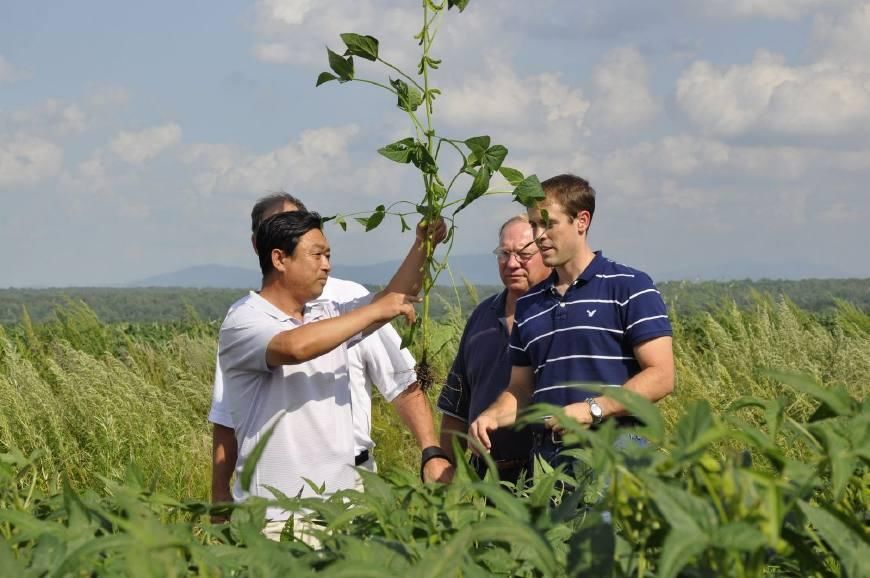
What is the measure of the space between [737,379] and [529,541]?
22.5ft

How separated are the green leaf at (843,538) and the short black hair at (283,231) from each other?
3132 millimetres

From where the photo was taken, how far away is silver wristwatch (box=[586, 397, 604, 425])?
3832 mm

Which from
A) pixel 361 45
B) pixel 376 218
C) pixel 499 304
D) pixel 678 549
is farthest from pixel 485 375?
pixel 678 549

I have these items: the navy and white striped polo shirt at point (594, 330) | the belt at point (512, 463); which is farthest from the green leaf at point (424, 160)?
the belt at point (512, 463)

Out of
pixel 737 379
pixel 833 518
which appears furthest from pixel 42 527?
pixel 737 379

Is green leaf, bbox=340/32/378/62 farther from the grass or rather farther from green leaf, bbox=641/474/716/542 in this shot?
the grass

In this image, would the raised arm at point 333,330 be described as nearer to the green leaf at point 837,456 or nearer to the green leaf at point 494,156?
the green leaf at point 494,156

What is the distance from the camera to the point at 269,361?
3.98 meters

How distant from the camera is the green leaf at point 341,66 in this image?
3135 mm

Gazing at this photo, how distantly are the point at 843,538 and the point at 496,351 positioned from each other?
3612 mm

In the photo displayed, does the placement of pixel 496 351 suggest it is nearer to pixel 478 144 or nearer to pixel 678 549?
pixel 478 144

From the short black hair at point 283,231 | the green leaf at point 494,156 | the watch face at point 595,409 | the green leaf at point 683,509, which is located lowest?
the watch face at point 595,409

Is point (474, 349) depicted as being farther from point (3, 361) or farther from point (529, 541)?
point (3, 361)

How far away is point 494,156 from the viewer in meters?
3.11
